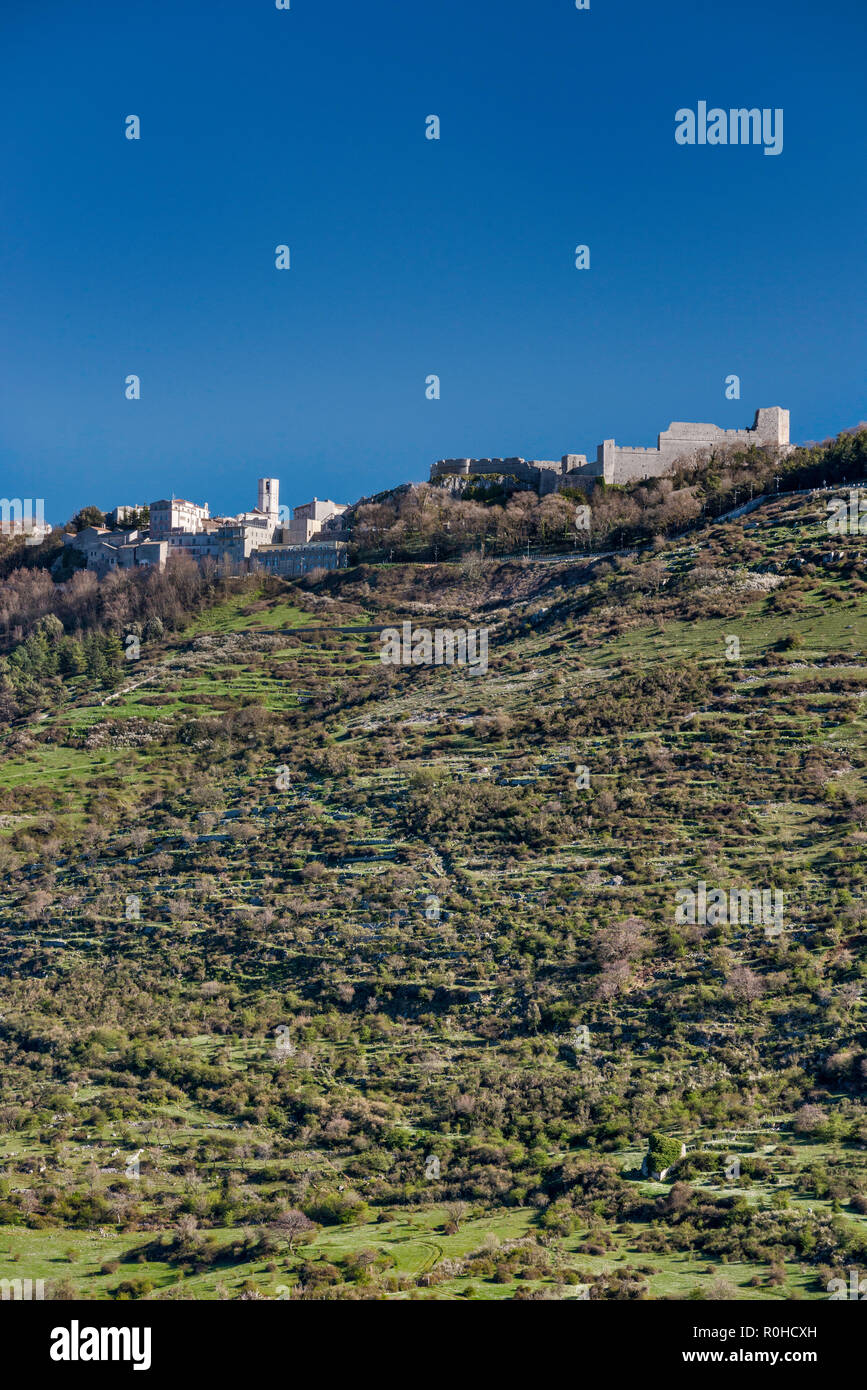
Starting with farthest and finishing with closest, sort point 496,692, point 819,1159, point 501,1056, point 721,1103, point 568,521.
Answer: point 568,521, point 496,692, point 501,1056, point 721,1103, point 819,1159

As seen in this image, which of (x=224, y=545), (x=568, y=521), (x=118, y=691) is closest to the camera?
(x=118, y=691)

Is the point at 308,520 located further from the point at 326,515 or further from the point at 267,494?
the point at 267,494

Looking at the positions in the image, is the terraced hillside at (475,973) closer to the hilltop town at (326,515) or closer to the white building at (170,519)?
the hilltop town at (326,515)

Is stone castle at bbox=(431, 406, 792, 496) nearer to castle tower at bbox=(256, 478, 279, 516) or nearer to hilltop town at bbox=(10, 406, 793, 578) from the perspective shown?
hilltop town at bbox=(10, 406, 793, 578)

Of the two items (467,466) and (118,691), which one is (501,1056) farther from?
(467,466)

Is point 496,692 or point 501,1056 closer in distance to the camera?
point 501,1056

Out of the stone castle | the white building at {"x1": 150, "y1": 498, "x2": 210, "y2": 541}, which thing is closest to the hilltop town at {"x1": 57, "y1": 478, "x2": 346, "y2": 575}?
the white building at {"x1": 150, "y1": 498, "x2": 210, "y2": 541}

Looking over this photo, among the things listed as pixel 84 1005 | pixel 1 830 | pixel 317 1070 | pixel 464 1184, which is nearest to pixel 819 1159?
pixel 464 1184

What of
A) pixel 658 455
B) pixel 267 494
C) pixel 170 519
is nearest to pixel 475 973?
pixel 658 455

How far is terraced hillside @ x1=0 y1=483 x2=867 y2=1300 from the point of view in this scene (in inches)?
947

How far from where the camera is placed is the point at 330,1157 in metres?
28.4

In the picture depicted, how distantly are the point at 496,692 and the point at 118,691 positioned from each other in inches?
→ 853

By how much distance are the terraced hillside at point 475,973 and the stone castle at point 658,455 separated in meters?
19.5

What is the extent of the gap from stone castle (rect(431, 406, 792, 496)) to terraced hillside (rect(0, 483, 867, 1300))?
19.5m
